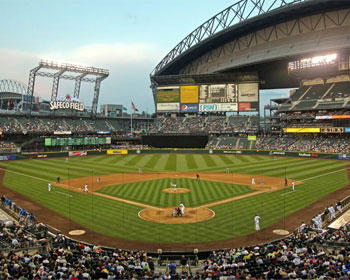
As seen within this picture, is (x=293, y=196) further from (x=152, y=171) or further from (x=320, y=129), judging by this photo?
(x=320, y=129)

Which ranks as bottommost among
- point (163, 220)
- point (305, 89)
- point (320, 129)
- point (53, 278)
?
point (163, 220)

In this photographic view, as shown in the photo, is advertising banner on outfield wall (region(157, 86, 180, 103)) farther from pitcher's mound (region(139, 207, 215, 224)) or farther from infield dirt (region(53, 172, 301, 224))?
pitcher's mound (region(139, 207, 215, 224))

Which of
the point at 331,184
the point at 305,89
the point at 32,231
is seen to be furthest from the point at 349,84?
the point at 32,231

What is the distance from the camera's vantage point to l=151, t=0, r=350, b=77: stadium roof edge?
73312 mm

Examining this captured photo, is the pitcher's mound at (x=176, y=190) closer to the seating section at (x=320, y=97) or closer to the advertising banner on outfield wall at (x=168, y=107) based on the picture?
the seating section at (x=320, y=97)

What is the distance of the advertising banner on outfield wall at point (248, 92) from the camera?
9275 centimetres

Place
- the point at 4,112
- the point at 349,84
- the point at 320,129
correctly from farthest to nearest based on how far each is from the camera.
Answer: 1. the point at 4,112
2. the point at 349,84
3. the point at 320,129

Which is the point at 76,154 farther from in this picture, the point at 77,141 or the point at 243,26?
the point at 243,26

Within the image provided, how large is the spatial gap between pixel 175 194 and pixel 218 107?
219 feet

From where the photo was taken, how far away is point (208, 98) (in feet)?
320

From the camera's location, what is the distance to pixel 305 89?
285 feet

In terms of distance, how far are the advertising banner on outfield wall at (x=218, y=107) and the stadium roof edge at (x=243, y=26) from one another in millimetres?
19626

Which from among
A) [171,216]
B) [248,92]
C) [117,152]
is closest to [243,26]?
[248,92]

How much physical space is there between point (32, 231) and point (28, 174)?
3164cm
